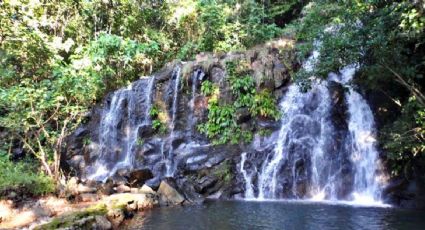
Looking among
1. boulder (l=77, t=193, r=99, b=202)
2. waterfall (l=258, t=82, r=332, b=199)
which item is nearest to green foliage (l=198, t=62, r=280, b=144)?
waterfall (l=258, t=82, r=332, b=199)

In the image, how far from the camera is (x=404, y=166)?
1203 cm

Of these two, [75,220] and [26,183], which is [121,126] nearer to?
[26,183]

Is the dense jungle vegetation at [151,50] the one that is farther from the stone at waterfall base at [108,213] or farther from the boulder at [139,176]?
the boulder at [139,176]

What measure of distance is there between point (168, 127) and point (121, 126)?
2369 millimetres

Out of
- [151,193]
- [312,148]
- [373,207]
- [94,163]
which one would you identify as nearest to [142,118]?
[94,163]

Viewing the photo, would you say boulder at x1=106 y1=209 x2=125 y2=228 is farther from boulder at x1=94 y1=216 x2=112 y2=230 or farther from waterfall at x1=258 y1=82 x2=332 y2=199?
waterfall at x1=258 y1=82 x2=332 y2=199

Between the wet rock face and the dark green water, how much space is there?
9.61 feet

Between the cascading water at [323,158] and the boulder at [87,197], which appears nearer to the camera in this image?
the boulder at [87,197]

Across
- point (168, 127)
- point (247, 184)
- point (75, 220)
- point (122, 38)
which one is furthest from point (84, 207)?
point (122, 38)

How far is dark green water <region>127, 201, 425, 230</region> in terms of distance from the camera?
30.7ft

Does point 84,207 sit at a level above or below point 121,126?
below

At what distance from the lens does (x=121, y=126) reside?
18.2 meters

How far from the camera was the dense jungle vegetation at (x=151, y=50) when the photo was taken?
387 inches

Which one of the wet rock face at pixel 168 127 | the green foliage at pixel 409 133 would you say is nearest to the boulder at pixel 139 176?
the wet rock face at pixel 168 127
